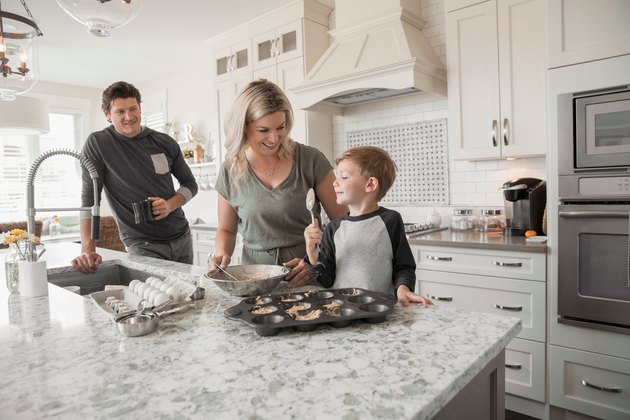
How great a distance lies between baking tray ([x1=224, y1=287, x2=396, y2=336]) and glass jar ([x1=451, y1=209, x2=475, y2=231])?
2215 mm

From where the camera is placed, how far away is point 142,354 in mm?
851

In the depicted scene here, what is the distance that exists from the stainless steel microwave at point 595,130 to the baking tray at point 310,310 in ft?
5.51

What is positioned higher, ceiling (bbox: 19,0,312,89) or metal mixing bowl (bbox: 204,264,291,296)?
ceiling (bbox: 19,0,312,89)

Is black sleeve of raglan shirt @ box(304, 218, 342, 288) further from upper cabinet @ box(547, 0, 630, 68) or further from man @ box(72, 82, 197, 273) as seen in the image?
upper cabinet @ box(547, 0, 630, 68)

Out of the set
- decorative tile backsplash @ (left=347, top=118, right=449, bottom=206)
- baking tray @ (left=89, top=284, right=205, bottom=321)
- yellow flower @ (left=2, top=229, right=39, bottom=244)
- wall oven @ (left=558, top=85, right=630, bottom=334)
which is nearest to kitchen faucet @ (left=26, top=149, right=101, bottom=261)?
yellow flower @ (left=2, top=229, right=39, bottom=244)

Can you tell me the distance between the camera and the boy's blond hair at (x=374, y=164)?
1435mm

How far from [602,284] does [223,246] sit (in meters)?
1.84

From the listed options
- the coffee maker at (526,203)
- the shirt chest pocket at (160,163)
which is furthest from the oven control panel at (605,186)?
the shirt chest pocket at (160,163)

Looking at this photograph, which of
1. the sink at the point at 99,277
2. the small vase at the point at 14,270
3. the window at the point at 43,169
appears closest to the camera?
the small vase at the point at 14,270

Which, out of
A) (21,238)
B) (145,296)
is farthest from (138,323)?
(21,238)

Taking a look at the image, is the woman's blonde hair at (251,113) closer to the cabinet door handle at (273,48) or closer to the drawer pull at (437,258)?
the drawer pull at (437,258)

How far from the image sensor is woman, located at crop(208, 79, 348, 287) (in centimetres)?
156

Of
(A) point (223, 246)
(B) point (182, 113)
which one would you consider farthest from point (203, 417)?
(B) point (182, 113)

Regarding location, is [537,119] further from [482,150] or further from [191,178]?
[191,178]
